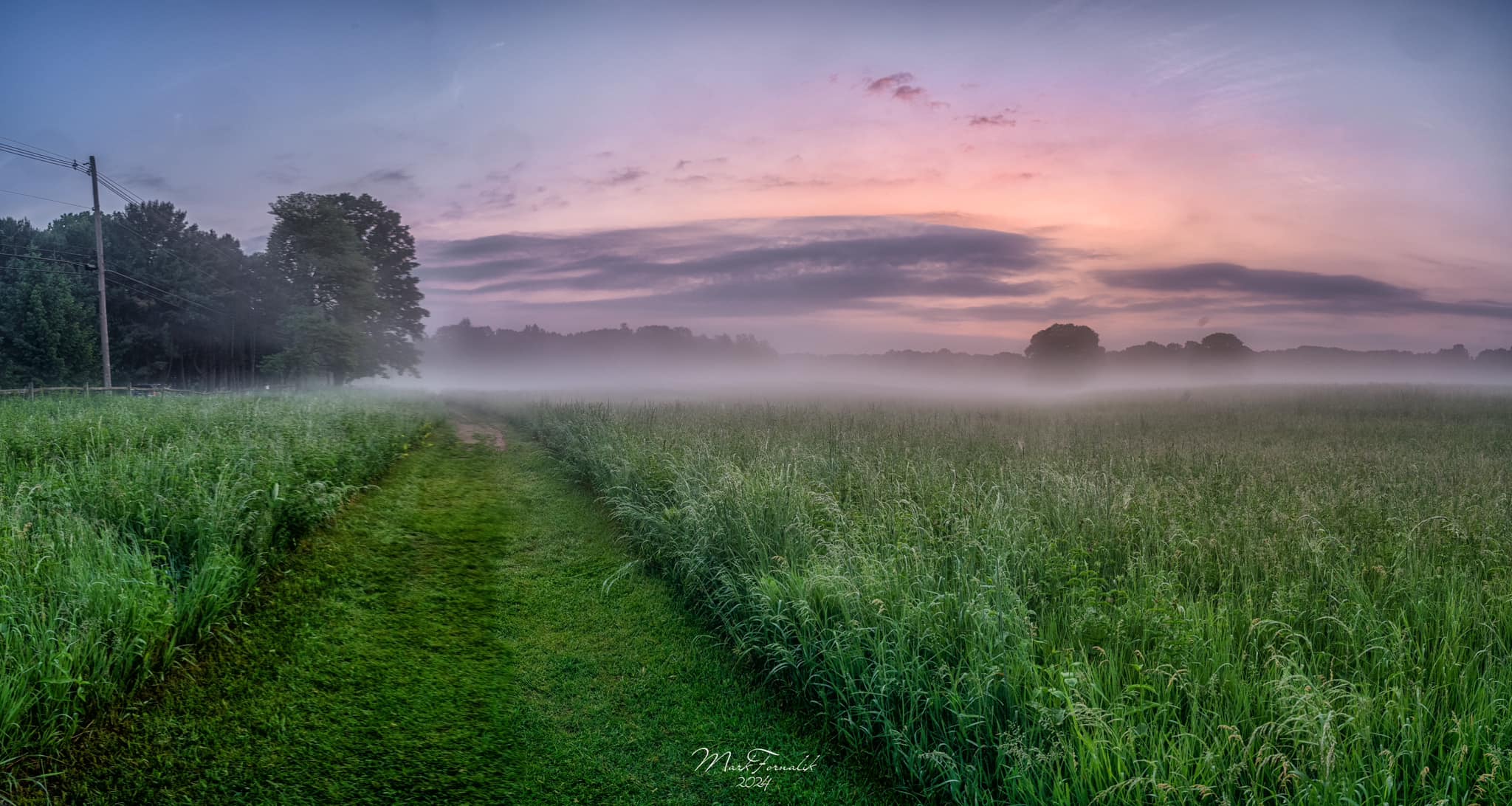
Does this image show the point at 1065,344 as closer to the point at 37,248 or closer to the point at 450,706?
the point at 450,706

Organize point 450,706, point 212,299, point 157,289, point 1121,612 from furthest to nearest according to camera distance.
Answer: point 212,299 < point 157,289 < point 450,706 < point 1121,612

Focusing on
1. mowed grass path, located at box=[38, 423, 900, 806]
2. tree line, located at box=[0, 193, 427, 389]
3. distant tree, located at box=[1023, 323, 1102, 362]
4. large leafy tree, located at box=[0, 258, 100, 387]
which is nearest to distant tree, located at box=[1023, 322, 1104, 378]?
distant tree, located at box=[1023, 323, 1102, 362]

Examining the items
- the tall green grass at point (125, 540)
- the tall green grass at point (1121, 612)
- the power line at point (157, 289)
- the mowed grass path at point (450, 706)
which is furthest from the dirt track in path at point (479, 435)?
the power line at point (157, 289)

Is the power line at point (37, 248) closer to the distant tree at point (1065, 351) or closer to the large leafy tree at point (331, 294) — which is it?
the large leafy tree at point (331, 294)

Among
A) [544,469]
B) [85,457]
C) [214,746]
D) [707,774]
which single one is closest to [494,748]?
[707,774]

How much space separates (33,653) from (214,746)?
128 cm

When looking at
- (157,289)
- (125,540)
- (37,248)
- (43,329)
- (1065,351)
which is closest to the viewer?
(125,540)

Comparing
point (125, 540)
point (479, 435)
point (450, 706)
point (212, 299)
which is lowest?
point (450, 706)

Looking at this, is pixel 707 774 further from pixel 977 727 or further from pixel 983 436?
pixel 983 436

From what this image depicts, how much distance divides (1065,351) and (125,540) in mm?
72917

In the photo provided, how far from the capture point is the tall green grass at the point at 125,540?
3969mm

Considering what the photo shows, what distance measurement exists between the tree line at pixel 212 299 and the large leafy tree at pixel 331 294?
0.08m

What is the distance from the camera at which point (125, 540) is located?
5.86 metres

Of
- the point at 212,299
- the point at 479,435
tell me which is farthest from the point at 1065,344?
the point at 212,299
